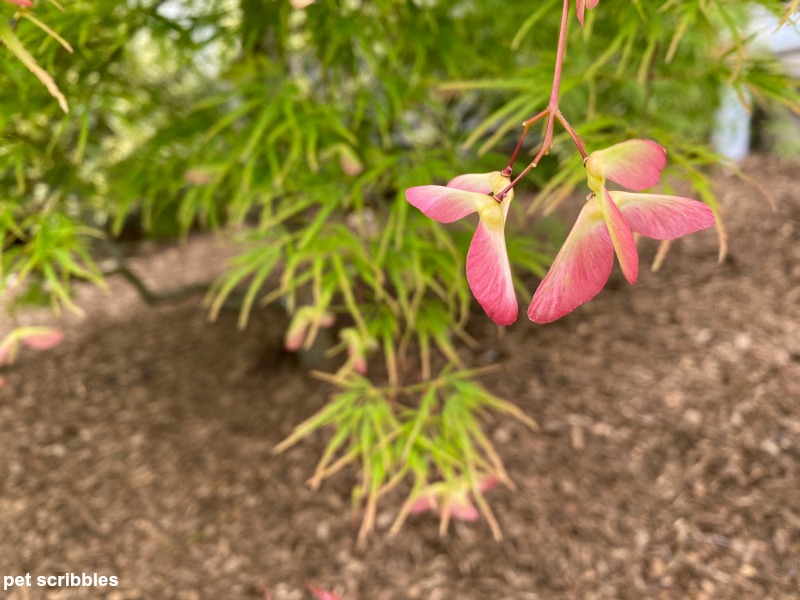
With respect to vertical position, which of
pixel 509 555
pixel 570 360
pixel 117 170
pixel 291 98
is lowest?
pixel 509 555

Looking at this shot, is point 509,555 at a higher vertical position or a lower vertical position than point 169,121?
lower

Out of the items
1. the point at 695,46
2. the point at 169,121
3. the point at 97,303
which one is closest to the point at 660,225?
the point at 169,121

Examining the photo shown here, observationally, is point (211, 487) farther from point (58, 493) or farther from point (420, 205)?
point (420, 205)

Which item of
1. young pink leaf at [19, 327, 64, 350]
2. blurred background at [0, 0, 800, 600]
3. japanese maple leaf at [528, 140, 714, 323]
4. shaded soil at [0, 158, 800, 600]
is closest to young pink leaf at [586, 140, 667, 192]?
japanese maple leaf at [528, 140, 714, 323]

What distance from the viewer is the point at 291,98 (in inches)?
32.1

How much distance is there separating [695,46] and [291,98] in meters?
0.85

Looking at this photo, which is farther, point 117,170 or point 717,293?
point 717,293

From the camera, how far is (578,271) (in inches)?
9.8

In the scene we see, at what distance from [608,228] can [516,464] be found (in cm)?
91

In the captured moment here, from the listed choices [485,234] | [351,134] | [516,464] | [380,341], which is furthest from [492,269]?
[380,341]

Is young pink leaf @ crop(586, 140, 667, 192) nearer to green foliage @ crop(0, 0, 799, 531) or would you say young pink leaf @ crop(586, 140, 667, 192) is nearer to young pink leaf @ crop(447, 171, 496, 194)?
young pink leaf @ crop(447, 171, 496, 194)

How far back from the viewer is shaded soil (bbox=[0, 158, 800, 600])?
91 centimetres

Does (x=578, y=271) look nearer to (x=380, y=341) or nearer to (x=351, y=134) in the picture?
(x=351, y=134)

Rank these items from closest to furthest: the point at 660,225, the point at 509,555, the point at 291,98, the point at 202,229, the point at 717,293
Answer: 1. the point at 660,225
2. the point at 291,98
3. the point at 509,555
4. the point at 717,293
5. the point at 202,229
